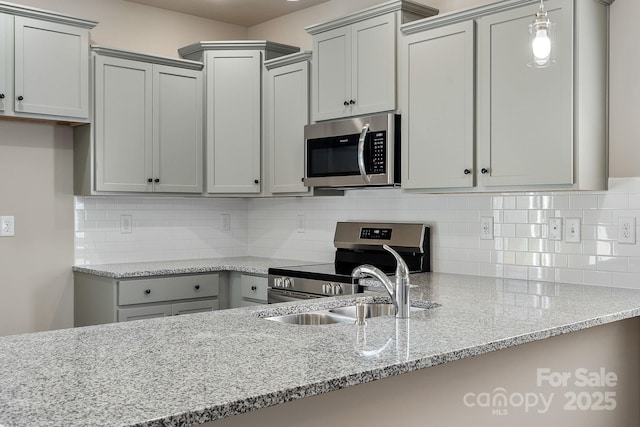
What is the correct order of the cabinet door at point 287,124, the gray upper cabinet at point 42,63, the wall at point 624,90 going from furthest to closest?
the cabinet door at point 287,124
the gray upper cabinet at point 42,63
the wall at point 624,90

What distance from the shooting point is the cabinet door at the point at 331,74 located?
3.79 m

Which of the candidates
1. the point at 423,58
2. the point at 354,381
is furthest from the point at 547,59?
the point at 423,58

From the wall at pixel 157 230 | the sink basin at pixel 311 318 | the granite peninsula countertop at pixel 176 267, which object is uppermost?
the wall at pixel 157 230

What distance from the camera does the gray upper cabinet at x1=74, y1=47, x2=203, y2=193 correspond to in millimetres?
3990

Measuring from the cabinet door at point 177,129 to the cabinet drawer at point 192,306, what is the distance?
75 centimetres

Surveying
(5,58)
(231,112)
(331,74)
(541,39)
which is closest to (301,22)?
(231,112)

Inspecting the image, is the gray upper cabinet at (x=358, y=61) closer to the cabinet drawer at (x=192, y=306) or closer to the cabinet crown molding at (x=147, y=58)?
the cabinet crown molding at (x=147, y=58)

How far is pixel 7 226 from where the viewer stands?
3891mm

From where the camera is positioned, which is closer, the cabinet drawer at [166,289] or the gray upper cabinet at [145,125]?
the cabinet drawer at [166,289]

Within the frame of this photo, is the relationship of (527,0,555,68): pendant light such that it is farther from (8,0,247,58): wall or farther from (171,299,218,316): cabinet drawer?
(8,0,247,58): wall

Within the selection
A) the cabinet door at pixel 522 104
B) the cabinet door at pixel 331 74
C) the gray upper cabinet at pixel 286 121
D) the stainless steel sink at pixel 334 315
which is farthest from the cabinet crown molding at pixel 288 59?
the stainless steel sink at pixel 334 315

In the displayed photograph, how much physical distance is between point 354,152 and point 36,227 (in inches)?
78.9

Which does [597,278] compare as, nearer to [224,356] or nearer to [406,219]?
[406,219]

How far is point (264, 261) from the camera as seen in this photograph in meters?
4.60
